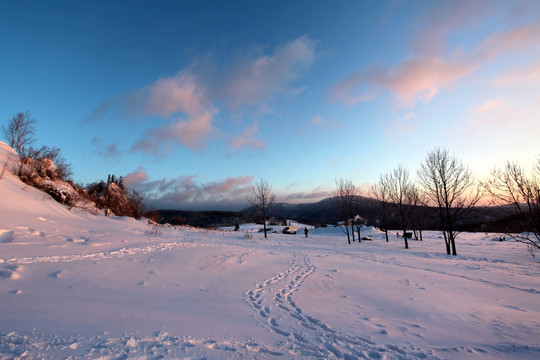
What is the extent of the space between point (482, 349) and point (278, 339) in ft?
10.2

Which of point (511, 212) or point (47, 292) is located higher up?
point (511, 212)

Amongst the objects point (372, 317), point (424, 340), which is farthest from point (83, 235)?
point (424, 340)

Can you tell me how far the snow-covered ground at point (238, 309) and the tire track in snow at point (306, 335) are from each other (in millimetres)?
19

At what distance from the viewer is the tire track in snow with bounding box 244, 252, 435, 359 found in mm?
3416

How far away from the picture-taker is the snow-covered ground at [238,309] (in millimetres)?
3340

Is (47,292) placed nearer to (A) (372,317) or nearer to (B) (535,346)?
(A) (372,317)

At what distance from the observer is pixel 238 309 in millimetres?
4922

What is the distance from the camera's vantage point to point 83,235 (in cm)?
1108

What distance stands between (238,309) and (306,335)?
1.59 metres

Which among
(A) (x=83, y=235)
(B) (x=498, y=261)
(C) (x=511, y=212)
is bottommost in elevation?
(B) (x=498, y=261)

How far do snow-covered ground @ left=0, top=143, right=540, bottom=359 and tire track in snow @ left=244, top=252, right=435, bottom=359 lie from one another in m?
0.02

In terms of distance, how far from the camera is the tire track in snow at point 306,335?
11.2 ft

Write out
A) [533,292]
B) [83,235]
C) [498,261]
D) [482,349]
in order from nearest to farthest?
[482,349] → [533,292] → [83,235] → [498,261]

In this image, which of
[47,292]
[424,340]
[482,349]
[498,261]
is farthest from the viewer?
[498,261]
